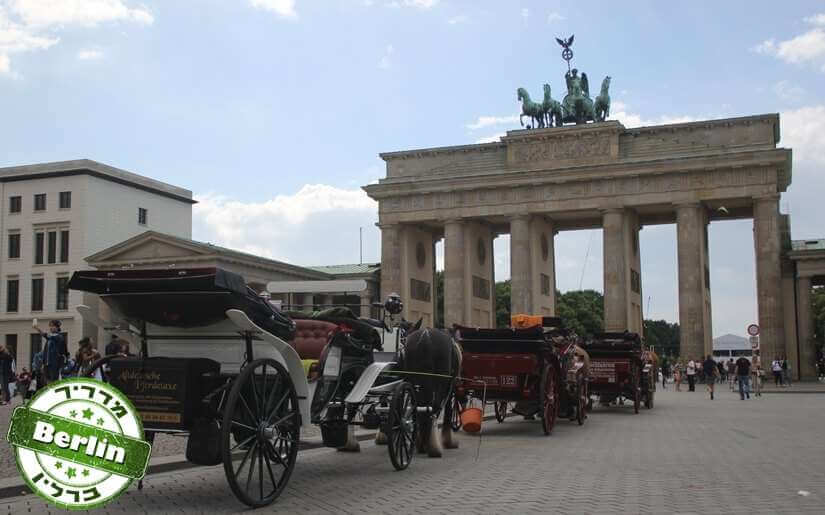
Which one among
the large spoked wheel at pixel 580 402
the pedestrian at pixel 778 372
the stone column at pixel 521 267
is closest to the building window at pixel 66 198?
the stone column at pixel 521 267

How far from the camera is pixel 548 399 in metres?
16.1

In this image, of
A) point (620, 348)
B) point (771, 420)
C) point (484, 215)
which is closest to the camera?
point (771, 420)

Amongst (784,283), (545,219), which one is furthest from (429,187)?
(784,283)

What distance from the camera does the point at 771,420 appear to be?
20875 mm

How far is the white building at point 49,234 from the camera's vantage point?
67.8 m

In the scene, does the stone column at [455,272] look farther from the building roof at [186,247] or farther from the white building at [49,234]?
the white building at [49,234]

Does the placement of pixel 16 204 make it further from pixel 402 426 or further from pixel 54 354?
pixel 402 426

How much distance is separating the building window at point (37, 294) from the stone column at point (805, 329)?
54718 mm

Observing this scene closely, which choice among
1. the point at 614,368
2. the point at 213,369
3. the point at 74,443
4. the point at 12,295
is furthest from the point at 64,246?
the point at 74,443

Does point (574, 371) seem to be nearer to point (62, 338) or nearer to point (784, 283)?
point (62, 338)

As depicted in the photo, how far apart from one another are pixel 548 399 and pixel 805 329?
45.0 meters

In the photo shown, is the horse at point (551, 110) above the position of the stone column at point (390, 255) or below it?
above

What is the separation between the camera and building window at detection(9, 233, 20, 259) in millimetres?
69938

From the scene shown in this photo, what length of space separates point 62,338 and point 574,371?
1108 cm
